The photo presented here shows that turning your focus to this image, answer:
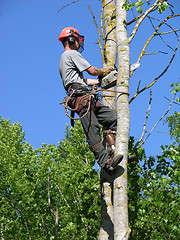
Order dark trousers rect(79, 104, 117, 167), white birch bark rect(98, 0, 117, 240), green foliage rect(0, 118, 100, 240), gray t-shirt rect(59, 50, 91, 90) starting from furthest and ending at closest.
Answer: green foliage rect(0, 118, 100, 240) < gray t-shirt rect(59, 50, 91, 90) < dark trousers rect(79, 104, 117, 167) < white birch bark rect(98, 0, 117, 240)

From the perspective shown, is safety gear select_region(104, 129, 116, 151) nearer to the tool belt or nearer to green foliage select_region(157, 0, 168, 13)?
the tool belt

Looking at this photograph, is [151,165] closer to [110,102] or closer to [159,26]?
[110,102]

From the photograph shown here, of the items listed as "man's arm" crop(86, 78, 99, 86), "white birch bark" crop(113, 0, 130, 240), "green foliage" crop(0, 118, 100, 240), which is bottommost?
"white birch bark" crop(113, 0, 130, 240)

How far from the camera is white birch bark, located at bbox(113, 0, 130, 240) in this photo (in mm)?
3889

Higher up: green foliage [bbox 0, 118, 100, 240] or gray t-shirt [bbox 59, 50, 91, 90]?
green foliage [bbox 0, 118, 100, 240]

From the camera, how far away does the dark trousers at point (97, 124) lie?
4.86 metres

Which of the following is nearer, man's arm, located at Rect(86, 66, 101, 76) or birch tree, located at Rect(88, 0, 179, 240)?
birch tree, located at Rect(88, 0, 179, 240)

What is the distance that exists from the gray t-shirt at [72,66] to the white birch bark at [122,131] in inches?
24.4

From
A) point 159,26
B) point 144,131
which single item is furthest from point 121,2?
point 144,131

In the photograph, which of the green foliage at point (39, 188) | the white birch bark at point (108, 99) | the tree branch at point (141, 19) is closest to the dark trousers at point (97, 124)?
the white birch bark at point (108, 99)

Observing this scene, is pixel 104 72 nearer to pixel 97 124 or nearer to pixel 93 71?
pixel 93 71

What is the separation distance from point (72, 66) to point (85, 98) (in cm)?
53

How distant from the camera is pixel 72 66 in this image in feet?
17.1

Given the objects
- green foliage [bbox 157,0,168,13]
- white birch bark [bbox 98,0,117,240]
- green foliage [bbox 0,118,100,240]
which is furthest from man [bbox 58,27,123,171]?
green foliage [bbox 0,118,100,240]
